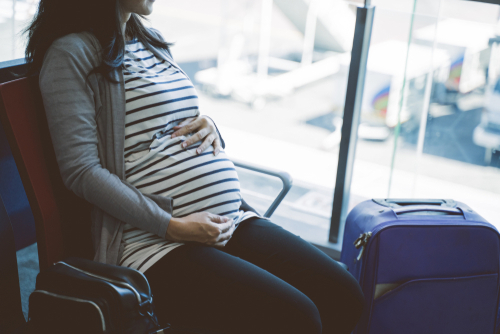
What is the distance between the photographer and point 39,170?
1.06 metres

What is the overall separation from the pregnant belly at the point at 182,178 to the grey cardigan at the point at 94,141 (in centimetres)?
3

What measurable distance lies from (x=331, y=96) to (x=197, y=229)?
1127mm

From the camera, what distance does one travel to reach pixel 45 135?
107 centimetres

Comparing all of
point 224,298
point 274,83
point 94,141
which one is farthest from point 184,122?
point 274,83

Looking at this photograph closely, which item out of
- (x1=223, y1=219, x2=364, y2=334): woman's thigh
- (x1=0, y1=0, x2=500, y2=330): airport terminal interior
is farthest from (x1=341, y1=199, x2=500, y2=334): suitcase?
(x1=0, y1=0, x2=500, y2=330): airport terminal interior

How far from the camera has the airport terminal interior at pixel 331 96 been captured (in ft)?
5.62

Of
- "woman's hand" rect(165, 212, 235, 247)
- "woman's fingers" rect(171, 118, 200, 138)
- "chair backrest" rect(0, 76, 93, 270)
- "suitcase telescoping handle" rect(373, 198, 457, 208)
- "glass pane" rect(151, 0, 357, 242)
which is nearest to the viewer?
"chair backrest" rect(0, 76, 93, 270)

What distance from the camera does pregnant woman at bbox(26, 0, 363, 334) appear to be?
1.04m

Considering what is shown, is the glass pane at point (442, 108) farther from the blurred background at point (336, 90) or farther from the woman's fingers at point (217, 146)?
the woman's fingers at point (217, 146)

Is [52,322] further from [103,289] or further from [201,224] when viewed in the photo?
[201,224]

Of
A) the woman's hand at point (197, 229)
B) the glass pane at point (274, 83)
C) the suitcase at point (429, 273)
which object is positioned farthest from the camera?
the glass pane at point (274, 83)

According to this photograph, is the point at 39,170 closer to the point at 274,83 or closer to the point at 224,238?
the point at 224,238

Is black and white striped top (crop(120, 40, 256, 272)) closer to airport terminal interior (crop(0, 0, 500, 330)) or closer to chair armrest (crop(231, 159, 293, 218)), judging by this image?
chair armrest (crop(231, 159, 293, 218))

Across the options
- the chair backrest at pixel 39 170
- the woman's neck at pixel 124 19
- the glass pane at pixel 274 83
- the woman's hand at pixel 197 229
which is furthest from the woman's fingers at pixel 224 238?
the glass pane at pixel 274 83
